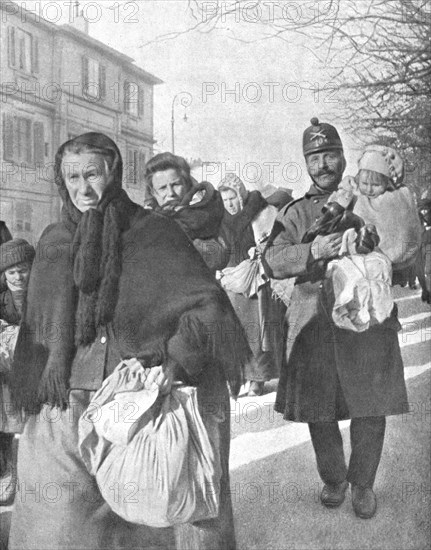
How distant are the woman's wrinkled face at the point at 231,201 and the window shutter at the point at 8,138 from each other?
33.4 inches

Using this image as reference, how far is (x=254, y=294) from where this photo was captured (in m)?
2.98

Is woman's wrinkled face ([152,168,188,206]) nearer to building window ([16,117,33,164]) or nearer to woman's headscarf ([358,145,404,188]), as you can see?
building window ([16,117,33,164])

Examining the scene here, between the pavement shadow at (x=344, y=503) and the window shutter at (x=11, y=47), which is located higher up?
the window shutter at (x=11, y=47)

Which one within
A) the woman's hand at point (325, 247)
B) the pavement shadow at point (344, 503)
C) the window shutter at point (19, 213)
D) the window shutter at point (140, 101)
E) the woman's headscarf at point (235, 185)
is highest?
the window shutter at point (140, 101)

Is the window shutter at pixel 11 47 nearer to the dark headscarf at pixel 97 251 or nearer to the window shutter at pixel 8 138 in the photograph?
the window shutter at pixel 8 138

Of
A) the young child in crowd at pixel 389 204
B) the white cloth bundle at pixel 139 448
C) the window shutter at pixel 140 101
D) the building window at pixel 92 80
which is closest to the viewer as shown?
the white cloth bundle at pixel 139 448

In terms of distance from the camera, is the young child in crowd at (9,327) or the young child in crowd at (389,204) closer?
the young child in crowd at (9,327)

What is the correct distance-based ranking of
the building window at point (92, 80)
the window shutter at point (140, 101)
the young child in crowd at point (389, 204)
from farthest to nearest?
the young child in crowd at point (389, 204)
the window shutter at point (140, 101)
the building window at point (92, 80)

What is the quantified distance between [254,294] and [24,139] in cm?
110

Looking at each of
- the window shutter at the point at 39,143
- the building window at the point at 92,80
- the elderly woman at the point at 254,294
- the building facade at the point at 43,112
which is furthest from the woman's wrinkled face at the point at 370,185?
the window shutter at the point at 39,143

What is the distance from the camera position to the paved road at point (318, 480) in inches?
119

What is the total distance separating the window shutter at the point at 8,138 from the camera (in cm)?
283

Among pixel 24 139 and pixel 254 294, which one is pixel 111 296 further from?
pixel 24 139

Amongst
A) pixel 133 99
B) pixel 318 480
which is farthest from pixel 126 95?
pixel 318 480
